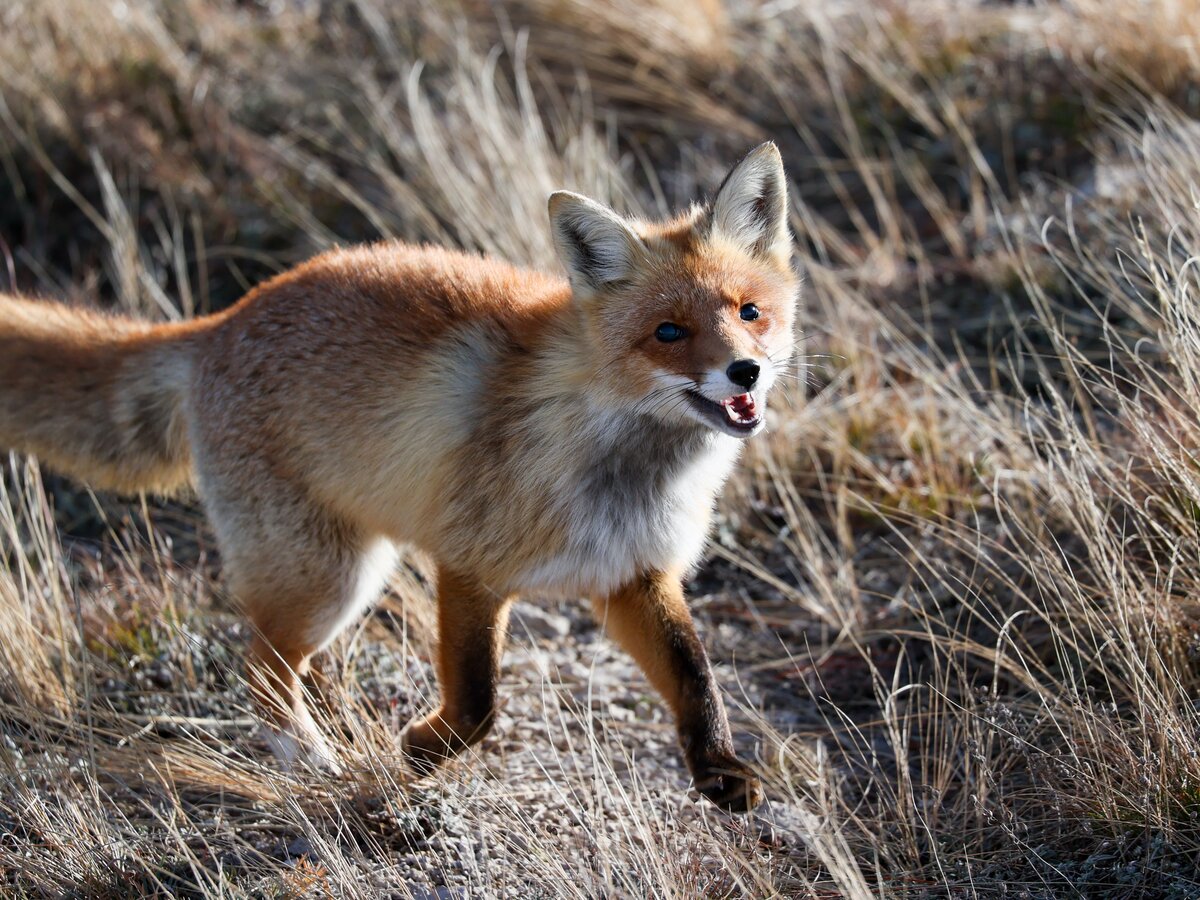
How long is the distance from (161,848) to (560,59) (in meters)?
6.13

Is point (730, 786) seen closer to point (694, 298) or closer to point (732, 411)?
point (732, 411)

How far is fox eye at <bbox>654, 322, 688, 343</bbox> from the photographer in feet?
11.2

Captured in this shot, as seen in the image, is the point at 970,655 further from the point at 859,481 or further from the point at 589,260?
the point at 589,260

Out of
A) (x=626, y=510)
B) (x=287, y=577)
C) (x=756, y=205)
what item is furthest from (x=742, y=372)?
(x=287, y=577)

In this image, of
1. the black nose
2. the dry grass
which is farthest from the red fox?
the dry grass

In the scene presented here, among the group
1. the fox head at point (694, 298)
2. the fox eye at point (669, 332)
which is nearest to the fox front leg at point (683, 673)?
the fox head at point (694, 298)

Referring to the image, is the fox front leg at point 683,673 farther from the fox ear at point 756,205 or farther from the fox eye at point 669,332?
the fox ear at point 756,205

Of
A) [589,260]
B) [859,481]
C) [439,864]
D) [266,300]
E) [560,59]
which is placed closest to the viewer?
[439,864]

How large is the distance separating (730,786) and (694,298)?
142 cm

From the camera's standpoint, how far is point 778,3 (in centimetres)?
859

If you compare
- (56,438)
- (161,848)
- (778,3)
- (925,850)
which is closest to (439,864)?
(161,848)

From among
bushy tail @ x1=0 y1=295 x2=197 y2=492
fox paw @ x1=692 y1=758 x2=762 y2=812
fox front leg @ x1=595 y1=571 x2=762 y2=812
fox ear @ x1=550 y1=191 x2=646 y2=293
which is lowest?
fox paw @ x1=692 y1=758 x2=762 y2=812

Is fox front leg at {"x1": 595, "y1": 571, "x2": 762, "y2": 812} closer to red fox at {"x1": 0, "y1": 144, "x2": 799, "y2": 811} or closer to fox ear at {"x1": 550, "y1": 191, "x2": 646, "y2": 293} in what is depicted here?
red fox at {"x1": 0, "y1": 144, "x2": 799, "y2": 811}

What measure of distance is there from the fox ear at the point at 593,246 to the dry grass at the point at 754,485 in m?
1.08
